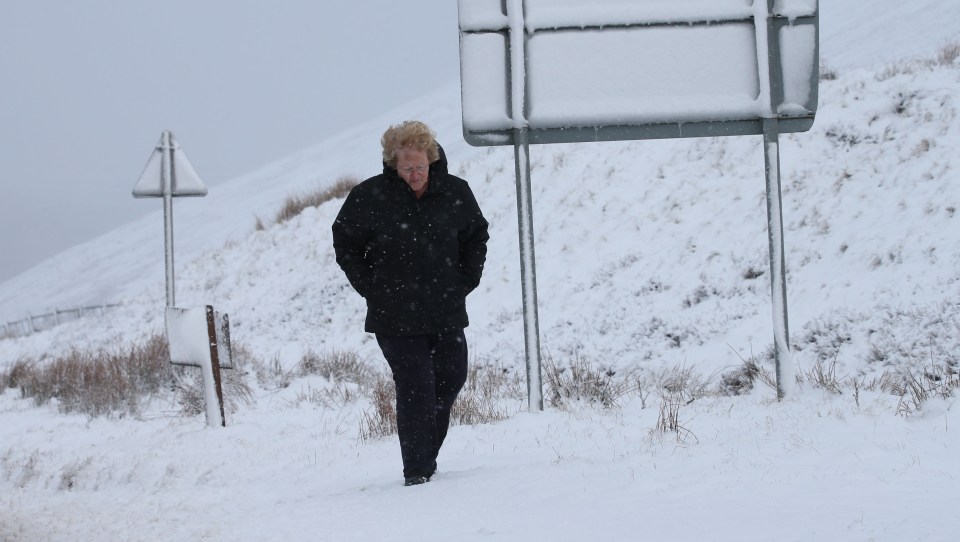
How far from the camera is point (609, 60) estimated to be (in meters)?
6.20

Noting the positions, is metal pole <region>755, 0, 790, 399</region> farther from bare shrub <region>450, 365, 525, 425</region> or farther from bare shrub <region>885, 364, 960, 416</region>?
bare shrub <region>450, 365, 525, 425</region>

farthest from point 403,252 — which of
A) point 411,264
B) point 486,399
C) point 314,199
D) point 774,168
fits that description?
point 314,199

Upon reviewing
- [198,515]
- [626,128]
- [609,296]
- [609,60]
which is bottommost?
[198,515]

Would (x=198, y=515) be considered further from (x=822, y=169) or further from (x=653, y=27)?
(x=822, y=169)

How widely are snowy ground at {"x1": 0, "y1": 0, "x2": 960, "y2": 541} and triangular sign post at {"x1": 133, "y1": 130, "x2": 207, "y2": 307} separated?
2.30 m

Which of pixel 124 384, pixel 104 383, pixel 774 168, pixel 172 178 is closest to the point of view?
pixel 774 168

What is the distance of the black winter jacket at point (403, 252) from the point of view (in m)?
4.07

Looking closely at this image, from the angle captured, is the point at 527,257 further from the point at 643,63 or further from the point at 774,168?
the point at 774,168

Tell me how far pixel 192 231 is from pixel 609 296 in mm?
25641

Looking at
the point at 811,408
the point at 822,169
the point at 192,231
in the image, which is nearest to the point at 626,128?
A: the point at 811,408

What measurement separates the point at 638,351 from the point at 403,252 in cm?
596

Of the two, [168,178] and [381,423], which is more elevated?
[168,178]

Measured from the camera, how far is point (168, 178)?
10016 mm

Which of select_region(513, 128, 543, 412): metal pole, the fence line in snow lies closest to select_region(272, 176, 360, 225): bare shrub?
the fence line in snow
